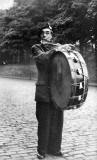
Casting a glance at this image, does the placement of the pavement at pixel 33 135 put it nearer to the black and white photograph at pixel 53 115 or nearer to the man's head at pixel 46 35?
the black and white photograph at pixel 53 115

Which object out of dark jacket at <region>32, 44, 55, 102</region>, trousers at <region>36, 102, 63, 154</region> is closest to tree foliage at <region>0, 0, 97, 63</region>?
dark jacket at <region>32, 44, 55, 102</region>

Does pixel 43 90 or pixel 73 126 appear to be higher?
pixel 43 90

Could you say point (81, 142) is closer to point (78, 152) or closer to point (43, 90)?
point (78, 152)

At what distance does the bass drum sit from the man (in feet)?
0.38

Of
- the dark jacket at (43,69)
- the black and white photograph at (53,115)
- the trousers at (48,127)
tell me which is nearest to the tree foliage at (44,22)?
the black and white photograph at (53,115)

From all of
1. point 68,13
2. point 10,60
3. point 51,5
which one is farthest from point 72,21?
point 10,60

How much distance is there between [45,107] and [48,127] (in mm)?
328

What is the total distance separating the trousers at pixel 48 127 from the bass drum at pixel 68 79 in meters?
0.24

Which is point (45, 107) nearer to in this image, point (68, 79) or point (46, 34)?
point (68, 79)

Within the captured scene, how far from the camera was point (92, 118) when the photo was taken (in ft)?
32.9

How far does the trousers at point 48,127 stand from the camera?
565 cm

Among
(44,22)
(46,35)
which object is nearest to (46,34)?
(46,35)

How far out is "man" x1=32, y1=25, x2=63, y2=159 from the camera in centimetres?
558

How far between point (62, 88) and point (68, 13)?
25.3 m
